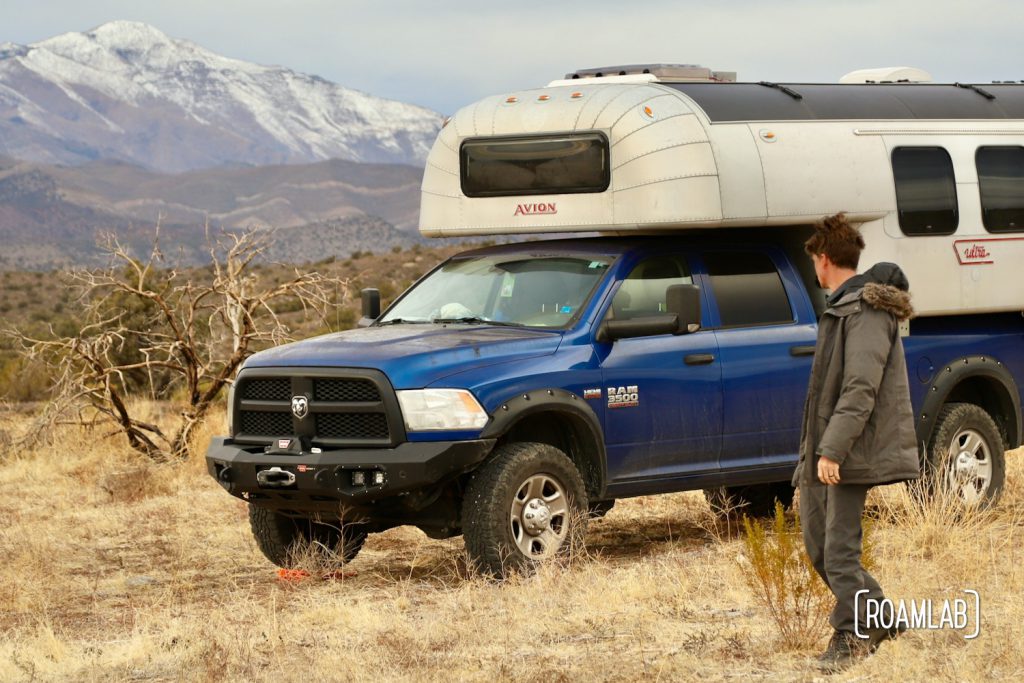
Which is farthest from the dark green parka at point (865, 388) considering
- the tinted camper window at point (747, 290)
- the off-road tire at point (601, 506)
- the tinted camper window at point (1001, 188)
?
the tinted camper window at point (1001, 188)

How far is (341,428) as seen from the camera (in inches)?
364

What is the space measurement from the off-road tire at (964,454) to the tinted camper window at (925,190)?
4.18 feet

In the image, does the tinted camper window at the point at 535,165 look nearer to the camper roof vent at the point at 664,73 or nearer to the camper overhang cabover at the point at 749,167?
the camper overhang cabover at the point at 749,167

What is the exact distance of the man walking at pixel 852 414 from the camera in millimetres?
6691

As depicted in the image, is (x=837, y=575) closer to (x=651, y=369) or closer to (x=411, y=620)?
(x=411, y=620)

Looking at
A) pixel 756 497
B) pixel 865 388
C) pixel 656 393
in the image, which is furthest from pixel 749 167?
pixel 865 388

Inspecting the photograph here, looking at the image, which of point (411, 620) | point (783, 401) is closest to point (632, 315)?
point (783, 401)

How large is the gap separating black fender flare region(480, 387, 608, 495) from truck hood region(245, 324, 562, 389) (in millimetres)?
245

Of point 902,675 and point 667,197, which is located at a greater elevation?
point 667,197

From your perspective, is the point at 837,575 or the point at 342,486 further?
the point at 342,486

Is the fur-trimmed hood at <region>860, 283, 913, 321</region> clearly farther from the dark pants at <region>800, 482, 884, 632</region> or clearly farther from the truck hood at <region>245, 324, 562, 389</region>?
the truck hood at <region>245, 324, 562, 389</region>

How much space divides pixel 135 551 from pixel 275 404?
261 centimetres

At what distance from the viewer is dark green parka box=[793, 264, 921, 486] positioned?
6676 mm

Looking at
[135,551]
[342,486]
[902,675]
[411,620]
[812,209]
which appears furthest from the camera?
[135,551]
